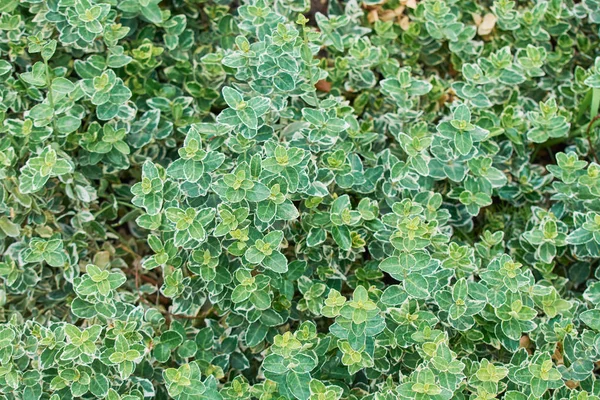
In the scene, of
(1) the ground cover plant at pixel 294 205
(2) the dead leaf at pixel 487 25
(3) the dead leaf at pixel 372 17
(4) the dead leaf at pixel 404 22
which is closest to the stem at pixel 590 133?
(1) the ground cover plant at pixel 294 205

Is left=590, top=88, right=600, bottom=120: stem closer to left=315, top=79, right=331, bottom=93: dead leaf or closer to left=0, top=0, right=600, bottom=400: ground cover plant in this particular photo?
left=0, top=0, right=600, bottom=400: ground cover plant

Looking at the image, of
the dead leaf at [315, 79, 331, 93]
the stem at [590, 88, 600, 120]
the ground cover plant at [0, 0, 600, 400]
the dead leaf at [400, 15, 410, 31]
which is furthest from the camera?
the dead leaf at [400, 15, 410, 31]

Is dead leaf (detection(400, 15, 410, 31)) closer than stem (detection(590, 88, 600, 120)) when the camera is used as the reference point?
No

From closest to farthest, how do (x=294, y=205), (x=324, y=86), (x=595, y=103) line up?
Result: (x=294, y=205)
(x=595, y=103)
(x=324, y=86)

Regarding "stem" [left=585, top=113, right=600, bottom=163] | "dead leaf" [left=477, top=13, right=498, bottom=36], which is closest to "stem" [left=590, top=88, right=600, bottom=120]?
"stem" [left=585, top=113, right=600, bottom=163]

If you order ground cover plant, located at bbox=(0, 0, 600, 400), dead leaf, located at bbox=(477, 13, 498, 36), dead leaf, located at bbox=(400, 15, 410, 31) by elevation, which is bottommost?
ground cover plant, located at bbox=(0, 0, 600, 400)

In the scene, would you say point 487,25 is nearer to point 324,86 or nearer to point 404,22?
point 404,22

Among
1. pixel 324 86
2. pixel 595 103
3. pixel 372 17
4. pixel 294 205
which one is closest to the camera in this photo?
pixel 294 205

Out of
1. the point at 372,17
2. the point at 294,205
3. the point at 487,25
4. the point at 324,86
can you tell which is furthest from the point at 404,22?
the point at 294,205
